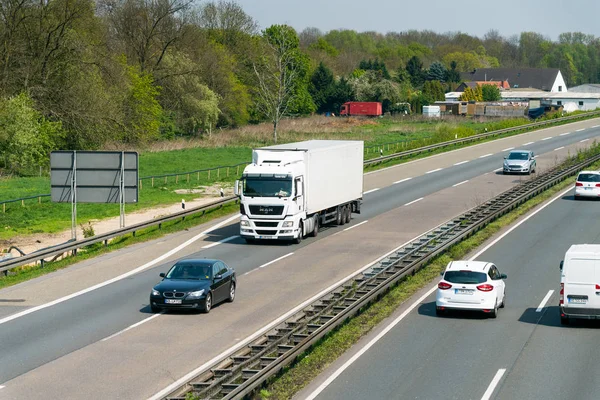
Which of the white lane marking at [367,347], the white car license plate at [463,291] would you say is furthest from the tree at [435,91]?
the white car license plate at [463,291]

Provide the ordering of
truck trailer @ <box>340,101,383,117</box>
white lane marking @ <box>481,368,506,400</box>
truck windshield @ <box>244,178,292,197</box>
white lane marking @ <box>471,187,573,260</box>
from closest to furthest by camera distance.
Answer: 1. white lane marking @ <box>481,368,506,400</box>
2. white lane marking @ <box>471,187,573,260</box>
3. truck windshield @ <box>244,178,292,197</box>
4. truck trailer @ <box>340,101,383,117</box>

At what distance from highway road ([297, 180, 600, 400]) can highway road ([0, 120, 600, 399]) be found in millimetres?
3416

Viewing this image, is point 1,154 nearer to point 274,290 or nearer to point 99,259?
point 99,259

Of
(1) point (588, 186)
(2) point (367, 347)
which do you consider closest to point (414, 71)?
(1) point (588, 186)

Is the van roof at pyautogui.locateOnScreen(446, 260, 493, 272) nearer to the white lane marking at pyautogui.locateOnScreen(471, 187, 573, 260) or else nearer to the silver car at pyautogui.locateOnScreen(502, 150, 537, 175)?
the white lane marking at pyautogui.locateOnScreen(471, 187, 573, 260)

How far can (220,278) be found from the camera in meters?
26.5

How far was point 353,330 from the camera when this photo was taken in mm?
23719

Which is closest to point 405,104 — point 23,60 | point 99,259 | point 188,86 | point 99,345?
point 188,86

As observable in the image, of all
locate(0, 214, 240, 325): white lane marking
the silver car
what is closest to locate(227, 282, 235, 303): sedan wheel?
locate(0, 214, 240, 325): white lane marking

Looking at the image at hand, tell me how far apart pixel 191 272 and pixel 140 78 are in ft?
207

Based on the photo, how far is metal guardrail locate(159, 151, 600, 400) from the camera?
1744 centimetres

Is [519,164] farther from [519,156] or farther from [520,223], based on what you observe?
[520,223]

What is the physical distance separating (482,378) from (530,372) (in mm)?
1198

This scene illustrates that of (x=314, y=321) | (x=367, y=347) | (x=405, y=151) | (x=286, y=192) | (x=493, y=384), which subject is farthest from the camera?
(x=405, y=151)
